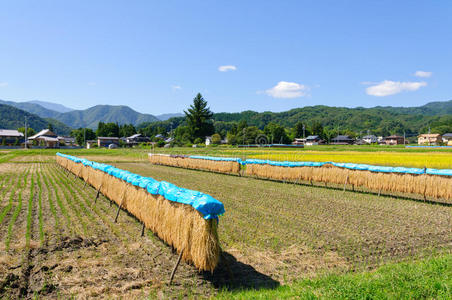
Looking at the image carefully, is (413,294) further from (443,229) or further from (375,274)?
(443,229)

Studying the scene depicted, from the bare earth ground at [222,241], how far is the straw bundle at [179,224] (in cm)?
45

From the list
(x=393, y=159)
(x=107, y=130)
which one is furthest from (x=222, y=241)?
(x=107, y=130)

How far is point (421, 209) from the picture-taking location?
13109 millimetres

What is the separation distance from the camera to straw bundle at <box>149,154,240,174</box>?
2762 centimetres

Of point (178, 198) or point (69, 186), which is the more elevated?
point (178, 198)

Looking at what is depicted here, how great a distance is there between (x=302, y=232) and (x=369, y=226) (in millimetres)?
2521

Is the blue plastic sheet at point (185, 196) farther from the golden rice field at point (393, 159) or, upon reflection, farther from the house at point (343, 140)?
the house at point (343, 140)

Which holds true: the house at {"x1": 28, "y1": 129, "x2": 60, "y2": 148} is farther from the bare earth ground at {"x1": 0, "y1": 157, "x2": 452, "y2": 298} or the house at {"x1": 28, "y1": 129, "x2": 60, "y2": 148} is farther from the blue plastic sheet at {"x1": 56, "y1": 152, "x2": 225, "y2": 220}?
the blue plastic sheet at {"x1": 56, "y1": 152, "x2": 225, "y2": 220}

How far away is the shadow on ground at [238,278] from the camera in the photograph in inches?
240

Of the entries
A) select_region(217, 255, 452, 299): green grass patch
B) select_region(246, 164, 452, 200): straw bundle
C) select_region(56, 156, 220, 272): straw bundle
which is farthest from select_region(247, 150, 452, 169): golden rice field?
select_region(56, 156, 220, 272): straw bundle

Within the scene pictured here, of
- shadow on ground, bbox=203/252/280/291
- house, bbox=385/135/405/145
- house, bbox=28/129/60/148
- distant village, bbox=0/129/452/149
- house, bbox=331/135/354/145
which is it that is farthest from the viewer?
house, bbox=385/135/405/145

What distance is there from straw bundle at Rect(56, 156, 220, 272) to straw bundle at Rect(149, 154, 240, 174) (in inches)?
647

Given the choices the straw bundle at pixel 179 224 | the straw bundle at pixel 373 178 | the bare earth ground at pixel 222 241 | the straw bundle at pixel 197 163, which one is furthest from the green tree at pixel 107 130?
the straw bundle at pixel 179 224

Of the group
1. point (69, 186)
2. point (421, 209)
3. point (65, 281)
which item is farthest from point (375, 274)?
point (69, 186)
